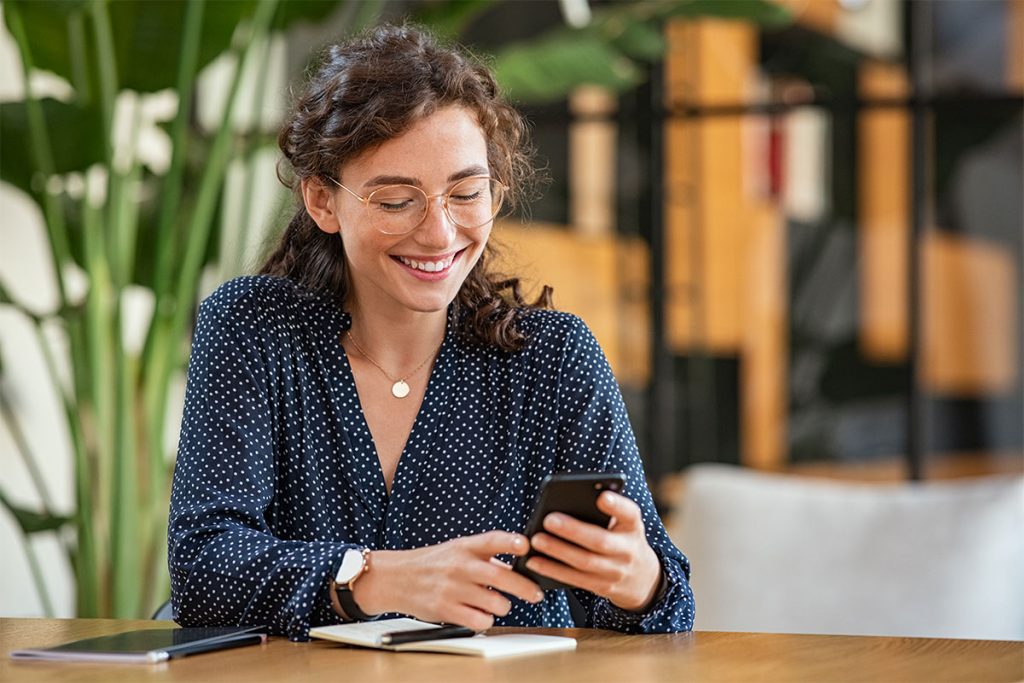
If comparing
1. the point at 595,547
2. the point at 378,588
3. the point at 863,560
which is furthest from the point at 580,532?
the point at 863,560

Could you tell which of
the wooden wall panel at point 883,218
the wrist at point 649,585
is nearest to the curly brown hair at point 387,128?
the wrist at point 649,585

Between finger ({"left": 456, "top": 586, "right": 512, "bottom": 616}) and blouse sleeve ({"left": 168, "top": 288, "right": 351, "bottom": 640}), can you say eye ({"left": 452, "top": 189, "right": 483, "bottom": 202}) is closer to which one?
blouse sleeve ({"left": 168, "top": 288, "right": 351, "bottom": 640})

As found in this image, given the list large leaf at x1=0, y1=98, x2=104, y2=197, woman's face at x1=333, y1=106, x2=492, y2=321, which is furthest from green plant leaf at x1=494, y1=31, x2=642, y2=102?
woman's face at x1=333, y1=106, x2=492, y2=321

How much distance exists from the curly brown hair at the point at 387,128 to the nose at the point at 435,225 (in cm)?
10

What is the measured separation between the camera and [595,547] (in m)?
1.52

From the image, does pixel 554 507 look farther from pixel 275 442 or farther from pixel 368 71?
pixel 368 71

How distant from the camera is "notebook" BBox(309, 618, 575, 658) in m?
1.49

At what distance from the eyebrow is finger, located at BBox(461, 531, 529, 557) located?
53 centimetres

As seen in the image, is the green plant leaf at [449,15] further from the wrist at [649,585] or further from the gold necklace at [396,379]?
the wrist at [649,585]

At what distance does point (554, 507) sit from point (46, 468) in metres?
3.16

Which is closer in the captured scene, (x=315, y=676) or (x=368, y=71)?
(x=315, y=676)

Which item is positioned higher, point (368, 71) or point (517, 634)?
point (368, 71)

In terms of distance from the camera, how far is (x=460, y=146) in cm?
186

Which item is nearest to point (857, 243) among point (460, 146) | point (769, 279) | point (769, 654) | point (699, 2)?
point (769, 279)
